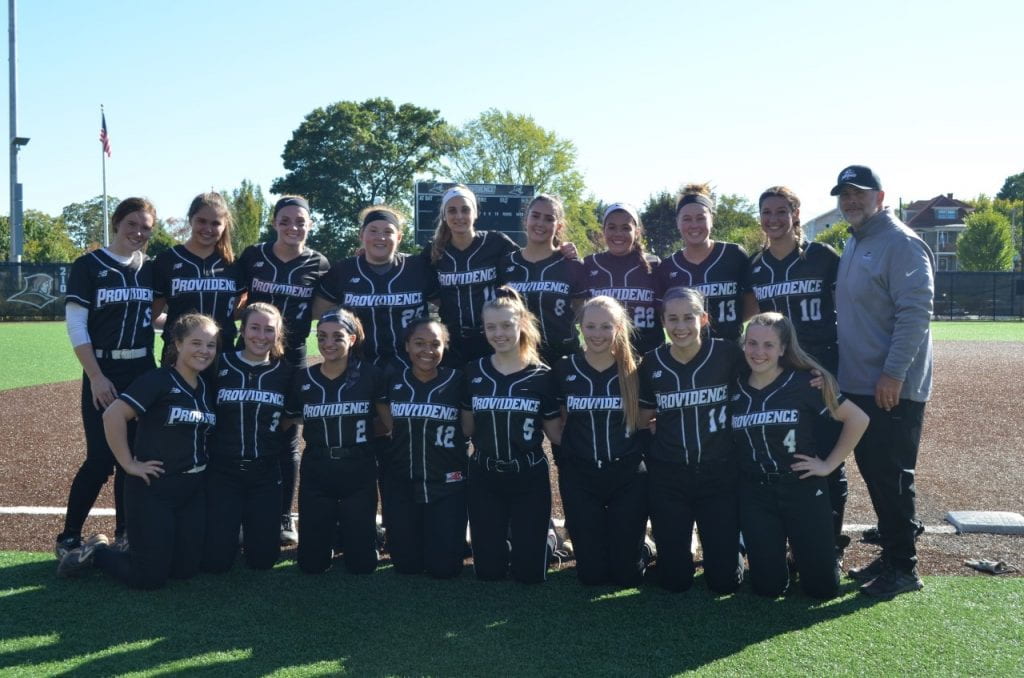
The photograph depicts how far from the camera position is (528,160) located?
158ft

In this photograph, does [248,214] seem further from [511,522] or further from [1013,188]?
[1013,188]

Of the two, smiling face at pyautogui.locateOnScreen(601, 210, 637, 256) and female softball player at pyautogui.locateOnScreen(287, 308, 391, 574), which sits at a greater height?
smiling face at pyautogui.locateOnScreen(601, 210, 637, 256)

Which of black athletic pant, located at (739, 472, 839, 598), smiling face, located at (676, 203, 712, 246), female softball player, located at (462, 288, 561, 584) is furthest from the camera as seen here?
smiling face, located at (676, 203, 712, 246)

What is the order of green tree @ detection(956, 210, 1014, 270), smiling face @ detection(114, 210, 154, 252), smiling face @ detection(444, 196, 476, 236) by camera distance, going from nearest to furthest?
smiling face @ detection(114, 210, 154, 252)
smiling face @ detection(444, 196, 476, 236)
green tree @ detection(956, 210, 1014, 270)

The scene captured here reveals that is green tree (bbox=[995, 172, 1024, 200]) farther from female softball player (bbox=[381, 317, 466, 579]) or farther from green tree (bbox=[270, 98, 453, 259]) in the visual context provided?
female softball player (bbox=[381, 317, 466, 579])

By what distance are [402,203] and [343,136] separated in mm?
5500

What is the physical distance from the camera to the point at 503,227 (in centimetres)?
1891

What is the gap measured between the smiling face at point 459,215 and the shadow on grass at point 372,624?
2052 mm

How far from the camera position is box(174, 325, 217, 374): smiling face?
178 inches

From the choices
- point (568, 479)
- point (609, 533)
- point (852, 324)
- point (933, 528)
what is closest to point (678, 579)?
point (609, 533)

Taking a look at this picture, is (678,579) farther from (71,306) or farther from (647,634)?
(71,306)

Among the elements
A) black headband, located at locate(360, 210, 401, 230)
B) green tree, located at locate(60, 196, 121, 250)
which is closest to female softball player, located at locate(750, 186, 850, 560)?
black headband, located at locate(360, 210, 401, 230)

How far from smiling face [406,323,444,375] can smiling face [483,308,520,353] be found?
0.30 m

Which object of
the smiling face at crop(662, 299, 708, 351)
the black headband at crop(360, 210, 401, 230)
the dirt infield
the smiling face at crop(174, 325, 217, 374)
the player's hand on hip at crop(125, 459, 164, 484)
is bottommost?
the dirt infield
